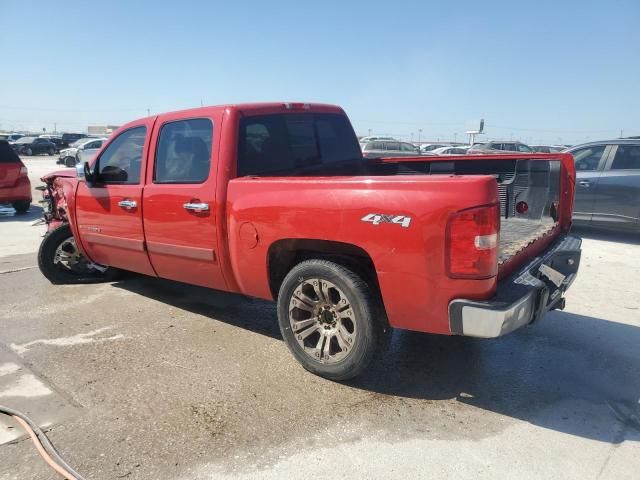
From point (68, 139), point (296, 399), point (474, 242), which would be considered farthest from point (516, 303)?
point (68, 139)

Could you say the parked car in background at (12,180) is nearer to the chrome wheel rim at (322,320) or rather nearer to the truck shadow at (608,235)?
the chrome wheel rim at (322,320)

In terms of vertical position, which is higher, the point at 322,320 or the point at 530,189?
the point at 530,189

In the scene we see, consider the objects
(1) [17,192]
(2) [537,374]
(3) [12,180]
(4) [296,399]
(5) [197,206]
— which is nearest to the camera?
(4) [296,399]

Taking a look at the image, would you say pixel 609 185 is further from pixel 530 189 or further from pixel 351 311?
pixel 351 311

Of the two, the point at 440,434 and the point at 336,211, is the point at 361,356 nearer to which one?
the point at 440,434

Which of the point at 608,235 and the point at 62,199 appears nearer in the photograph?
the point at 62,199

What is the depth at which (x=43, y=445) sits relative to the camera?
269 centimetres

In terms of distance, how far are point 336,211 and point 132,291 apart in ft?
11.2

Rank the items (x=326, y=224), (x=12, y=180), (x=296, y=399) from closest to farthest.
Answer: (x=326, y=224)
(x=296, y=399)
(x=12, y=180)

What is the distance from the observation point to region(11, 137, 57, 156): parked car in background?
4231 centimetres

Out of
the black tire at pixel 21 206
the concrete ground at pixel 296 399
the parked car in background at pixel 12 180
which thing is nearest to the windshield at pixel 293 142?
the concrete ground at pixel 296 399

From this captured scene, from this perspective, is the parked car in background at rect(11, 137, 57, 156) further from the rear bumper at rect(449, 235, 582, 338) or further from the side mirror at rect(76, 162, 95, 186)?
the rear bumper at rect(449, 235, 582, 338)

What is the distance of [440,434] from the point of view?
9.34 feet

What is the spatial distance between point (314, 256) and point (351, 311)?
1.63ft
